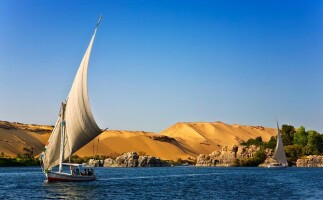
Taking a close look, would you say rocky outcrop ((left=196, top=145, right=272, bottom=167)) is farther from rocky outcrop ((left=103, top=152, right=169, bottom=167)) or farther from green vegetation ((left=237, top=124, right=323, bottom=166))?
rocky outcrop ((left=103, top=152, right=169, bottom=167))

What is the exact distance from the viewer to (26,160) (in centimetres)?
11138

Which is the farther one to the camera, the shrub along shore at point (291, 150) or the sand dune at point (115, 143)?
the sand dune at point (115, 143)

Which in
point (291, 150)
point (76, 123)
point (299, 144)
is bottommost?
point (76, 123)

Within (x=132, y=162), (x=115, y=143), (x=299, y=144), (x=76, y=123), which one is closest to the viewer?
(x=76, y=123)

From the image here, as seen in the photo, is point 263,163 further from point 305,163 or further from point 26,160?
point 26,160

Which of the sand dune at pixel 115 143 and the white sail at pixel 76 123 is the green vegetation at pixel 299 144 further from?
the white sail at pixel 76 123

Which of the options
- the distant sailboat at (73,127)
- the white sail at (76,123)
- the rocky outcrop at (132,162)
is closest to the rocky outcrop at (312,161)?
the rocky outcrop at (132,162)

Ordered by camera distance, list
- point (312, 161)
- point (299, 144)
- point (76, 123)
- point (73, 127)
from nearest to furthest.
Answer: point (76, 123) → point (73, 127) → point (312, 161) → point (299, 144)

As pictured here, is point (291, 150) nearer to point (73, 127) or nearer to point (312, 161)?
point (312, 161)

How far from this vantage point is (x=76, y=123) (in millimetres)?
49375

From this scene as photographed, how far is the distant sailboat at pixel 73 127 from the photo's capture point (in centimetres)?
4834

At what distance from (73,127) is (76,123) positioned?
2.20 feet

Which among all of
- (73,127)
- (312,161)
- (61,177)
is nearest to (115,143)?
(312,161)

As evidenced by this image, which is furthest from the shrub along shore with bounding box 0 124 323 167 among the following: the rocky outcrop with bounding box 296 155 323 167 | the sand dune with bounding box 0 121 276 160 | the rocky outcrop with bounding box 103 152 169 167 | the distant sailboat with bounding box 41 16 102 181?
the distant sailboat with bounding box 41 16 102 181
